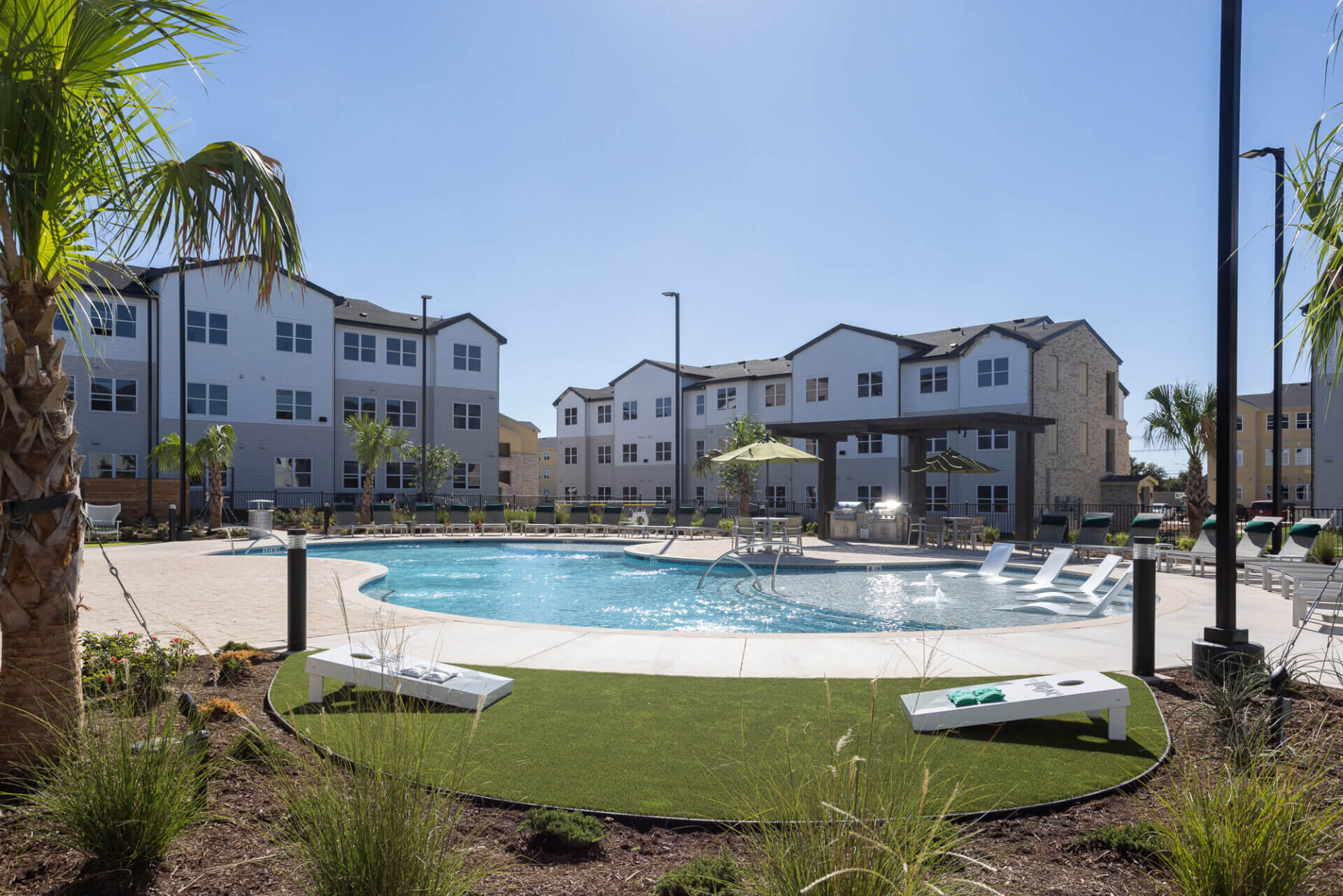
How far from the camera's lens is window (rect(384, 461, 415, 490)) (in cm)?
3791

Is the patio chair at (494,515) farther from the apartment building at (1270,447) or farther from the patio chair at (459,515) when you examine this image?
the apartment building at (1270,447)

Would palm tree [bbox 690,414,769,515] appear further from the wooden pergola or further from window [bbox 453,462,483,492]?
window [bbox 453,462,483,492]

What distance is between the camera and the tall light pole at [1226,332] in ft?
19.2

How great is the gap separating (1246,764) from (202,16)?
20.7 feet

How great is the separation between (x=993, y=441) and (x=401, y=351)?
90.9 feet

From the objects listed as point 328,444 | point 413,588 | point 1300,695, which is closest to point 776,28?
point 1300,695

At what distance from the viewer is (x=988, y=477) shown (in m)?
34.0

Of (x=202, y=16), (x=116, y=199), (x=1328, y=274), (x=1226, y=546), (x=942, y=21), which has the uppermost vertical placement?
(x=942, y=21)

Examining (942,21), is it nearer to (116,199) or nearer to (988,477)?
(116,199)

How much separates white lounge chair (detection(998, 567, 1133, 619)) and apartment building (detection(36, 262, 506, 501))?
28.1 meters

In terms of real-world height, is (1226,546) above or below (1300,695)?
above

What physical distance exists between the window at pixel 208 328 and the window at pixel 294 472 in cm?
554

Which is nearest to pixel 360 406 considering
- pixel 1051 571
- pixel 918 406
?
pixel 918 406

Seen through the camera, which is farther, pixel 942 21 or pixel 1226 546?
pixel 942 21
